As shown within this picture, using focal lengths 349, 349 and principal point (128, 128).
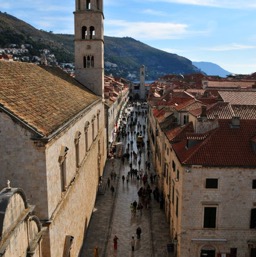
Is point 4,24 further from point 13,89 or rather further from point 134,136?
point 13,89

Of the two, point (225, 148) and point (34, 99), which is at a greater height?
point (34, 99)

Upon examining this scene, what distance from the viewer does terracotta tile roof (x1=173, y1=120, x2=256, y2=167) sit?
20703 millimetres

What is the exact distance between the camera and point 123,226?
91.7 feet

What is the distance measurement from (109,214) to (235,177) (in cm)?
1305

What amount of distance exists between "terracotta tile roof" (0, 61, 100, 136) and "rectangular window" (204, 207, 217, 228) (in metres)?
10.0

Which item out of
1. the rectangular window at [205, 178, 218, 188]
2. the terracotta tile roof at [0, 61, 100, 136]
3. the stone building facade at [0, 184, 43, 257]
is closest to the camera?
the stone building facade at [0, 184, 43, 257]

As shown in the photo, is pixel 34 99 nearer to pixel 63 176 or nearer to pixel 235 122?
pixel 63 176

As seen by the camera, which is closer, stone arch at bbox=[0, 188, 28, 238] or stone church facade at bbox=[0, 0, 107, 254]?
stone arch at bbox=[0, 188, 28, 238]

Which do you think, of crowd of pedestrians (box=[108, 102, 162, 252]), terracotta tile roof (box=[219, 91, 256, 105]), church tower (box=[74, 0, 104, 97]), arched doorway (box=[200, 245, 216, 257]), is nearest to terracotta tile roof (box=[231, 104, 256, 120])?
terracotta tile roof (box=[219, 91, 256, 105])

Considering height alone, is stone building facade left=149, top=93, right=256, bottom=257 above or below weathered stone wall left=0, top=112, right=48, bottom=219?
below

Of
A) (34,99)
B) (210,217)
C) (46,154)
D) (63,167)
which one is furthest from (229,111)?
(46,154)

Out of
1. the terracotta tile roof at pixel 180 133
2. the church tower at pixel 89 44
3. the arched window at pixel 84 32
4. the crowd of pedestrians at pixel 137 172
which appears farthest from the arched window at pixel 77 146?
the arched window at pixel 84 32

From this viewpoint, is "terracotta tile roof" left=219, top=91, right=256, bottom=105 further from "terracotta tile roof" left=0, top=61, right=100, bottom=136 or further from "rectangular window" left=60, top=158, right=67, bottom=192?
"rectangular window" left=60, top=158, right=67, bottom=192

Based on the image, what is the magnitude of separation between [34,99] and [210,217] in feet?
41.1
